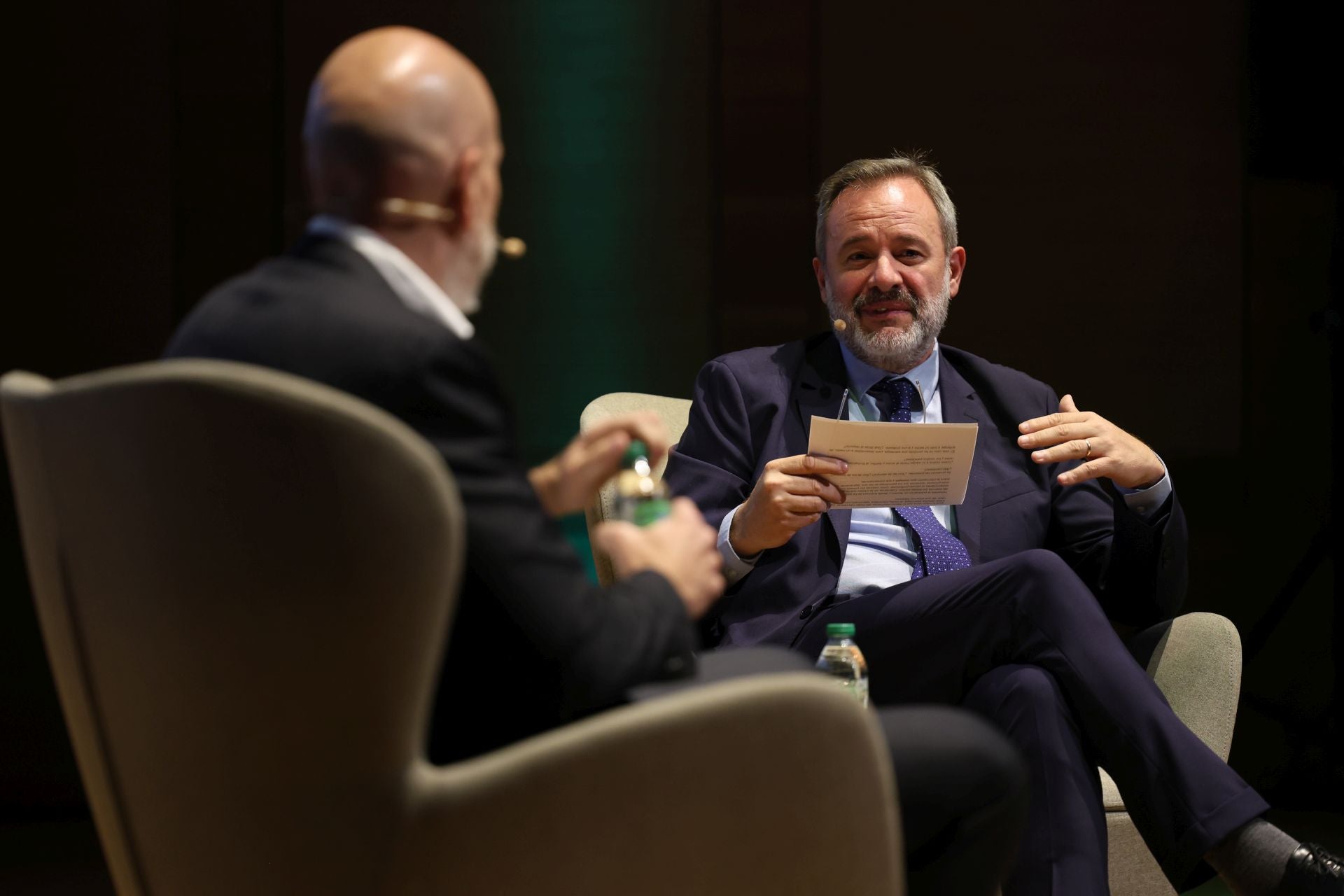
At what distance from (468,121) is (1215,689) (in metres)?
1.58

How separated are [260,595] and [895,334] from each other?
1872mm

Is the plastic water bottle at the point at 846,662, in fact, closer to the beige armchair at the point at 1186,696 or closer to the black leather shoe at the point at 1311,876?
the beige armchair at the point at 1186,696

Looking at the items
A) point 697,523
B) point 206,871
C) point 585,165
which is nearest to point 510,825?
point 206,871

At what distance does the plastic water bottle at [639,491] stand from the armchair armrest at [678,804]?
273mm

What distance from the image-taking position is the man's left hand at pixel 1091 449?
85.8 inches

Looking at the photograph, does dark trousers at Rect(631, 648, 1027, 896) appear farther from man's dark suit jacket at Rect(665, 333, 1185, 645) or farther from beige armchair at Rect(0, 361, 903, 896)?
man's dark suit jacket at Rect(665, 333, 1185, 645)

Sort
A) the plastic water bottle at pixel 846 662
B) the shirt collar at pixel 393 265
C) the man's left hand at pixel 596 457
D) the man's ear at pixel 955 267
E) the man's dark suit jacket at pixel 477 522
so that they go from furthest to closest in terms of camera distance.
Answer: the man's ear at pixel 955 267, the plastic water bottle at pixel 846 662, the man's left hand at pixel 596 457, the shirt collar at pixel 393 265, the man's dark suit jacket at pixel 477 522

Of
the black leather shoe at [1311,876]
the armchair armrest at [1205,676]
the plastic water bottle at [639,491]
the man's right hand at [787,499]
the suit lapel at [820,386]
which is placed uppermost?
the plastic water bottle at [639,491]

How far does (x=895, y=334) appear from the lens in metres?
2.59

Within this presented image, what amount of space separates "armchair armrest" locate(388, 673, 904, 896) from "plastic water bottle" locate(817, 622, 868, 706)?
950 millimetres

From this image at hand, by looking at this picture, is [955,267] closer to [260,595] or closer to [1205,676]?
[1205,676]

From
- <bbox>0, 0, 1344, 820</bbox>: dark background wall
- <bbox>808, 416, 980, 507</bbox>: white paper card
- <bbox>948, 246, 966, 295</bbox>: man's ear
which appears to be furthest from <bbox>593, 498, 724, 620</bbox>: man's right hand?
<bbox>0, 0, 1344, 820</bbox>: dark background wall

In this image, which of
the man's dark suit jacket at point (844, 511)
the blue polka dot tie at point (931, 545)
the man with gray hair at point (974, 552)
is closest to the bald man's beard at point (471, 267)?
the man with gray hair at point (974, 552)

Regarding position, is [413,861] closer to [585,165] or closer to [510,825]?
[510,825]
